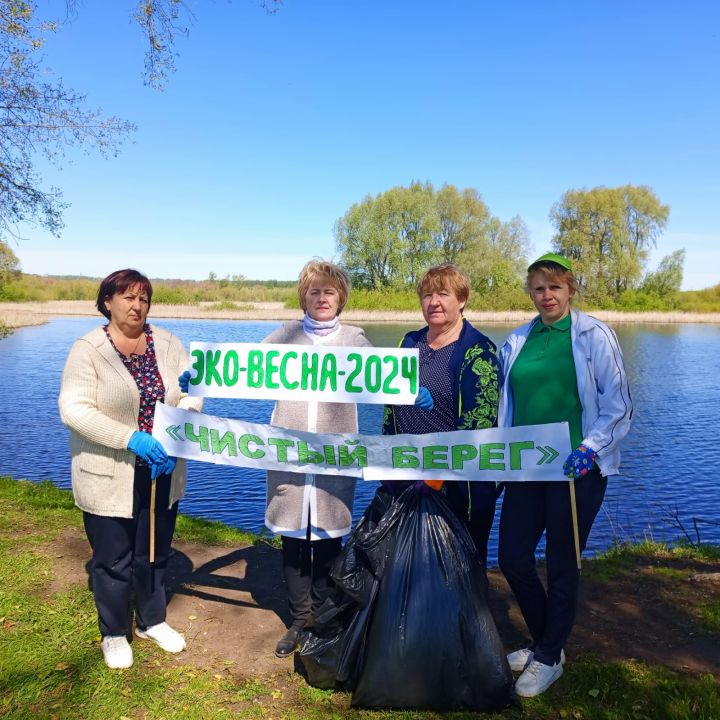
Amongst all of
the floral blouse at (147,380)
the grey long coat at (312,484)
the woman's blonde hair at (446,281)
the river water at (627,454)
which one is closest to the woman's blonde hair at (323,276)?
the grey long coat at (312,484)

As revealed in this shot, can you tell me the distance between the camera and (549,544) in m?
3.11

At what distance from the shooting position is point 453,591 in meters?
2.93

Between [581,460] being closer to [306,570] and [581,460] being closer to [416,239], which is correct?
[306,570]

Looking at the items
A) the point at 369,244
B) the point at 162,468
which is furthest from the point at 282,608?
the point at 369,244

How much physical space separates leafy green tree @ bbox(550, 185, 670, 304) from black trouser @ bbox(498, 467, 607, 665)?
52.0 meters

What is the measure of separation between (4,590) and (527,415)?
3.53m

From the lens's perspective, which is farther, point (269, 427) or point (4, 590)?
point (4, 590)

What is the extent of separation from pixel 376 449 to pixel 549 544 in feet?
3.32

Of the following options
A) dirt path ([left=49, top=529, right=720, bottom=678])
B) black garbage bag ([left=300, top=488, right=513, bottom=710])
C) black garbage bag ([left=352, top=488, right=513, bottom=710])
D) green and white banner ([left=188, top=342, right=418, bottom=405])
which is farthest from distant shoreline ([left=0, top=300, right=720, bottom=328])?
black garbage bag ([left=352, top=488, right=513, bottom=710])

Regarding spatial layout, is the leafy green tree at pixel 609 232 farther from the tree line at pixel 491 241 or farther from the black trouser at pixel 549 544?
the black trouser at pixel 549 544

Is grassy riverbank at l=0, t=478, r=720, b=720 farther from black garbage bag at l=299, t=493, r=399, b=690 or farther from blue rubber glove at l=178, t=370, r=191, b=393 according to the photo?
blue rubber glove at l=178, t=370, r=191, b=393

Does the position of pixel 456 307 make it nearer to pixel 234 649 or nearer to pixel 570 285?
pixel 570 285

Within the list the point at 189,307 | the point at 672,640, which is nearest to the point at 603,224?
the point at 189,307

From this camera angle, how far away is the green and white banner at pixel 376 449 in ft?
10.2
